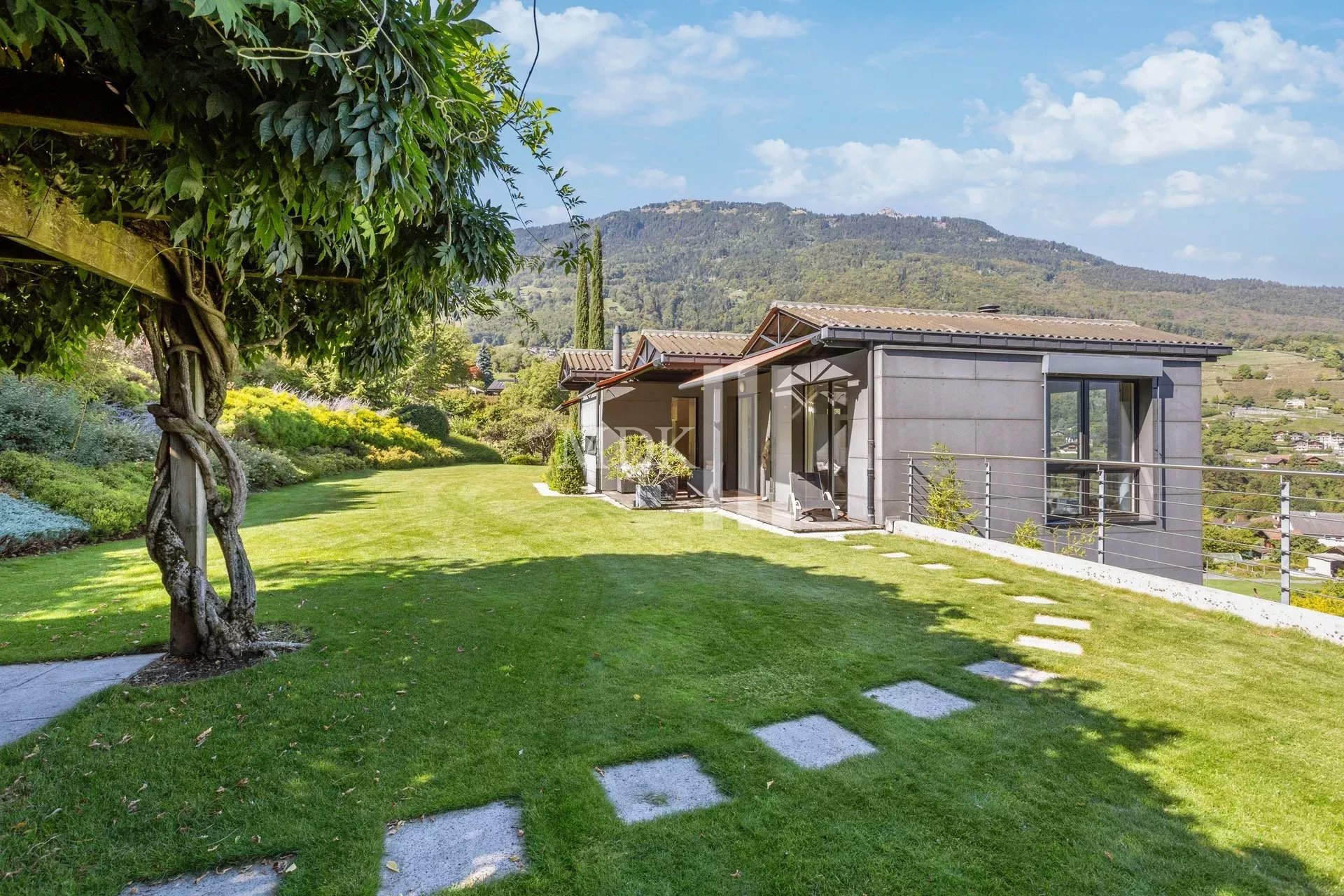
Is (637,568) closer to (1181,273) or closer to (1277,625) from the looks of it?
(1277,625)

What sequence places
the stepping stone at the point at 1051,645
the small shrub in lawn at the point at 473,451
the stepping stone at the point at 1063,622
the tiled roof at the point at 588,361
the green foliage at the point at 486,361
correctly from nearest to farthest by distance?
1. the stepping stone at the point at 1051,645
2. the stepping stone at the point at 1063,622
3. the tiled roof at the point at 588,361
4. the small shrub in lawn at the point at 473,451
5. the green foliage at the point at 486,361

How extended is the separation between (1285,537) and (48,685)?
30.1 feet

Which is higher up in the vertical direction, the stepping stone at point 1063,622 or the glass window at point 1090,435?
the glass window at point 1090,435

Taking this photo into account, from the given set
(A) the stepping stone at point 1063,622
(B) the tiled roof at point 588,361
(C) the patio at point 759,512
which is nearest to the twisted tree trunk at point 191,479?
(A) the stepping stone at point 1063,622

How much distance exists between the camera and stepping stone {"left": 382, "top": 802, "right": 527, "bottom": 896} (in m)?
2.24

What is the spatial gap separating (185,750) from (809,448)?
11.5 m

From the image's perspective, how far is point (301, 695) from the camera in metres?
3.73

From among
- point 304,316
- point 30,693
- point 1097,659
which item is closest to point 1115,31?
point 1097,659

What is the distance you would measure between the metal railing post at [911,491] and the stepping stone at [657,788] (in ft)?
27.3

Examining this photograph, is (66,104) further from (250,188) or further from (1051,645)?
(1051,645)

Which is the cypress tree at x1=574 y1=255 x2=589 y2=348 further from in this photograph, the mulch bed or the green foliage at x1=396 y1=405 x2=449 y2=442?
the mulch bed

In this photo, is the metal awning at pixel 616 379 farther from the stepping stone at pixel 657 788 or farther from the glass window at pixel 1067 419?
the stepping stone at pixel 657 788

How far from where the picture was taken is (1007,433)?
11.0m

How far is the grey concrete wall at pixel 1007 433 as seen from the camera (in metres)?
10.5
